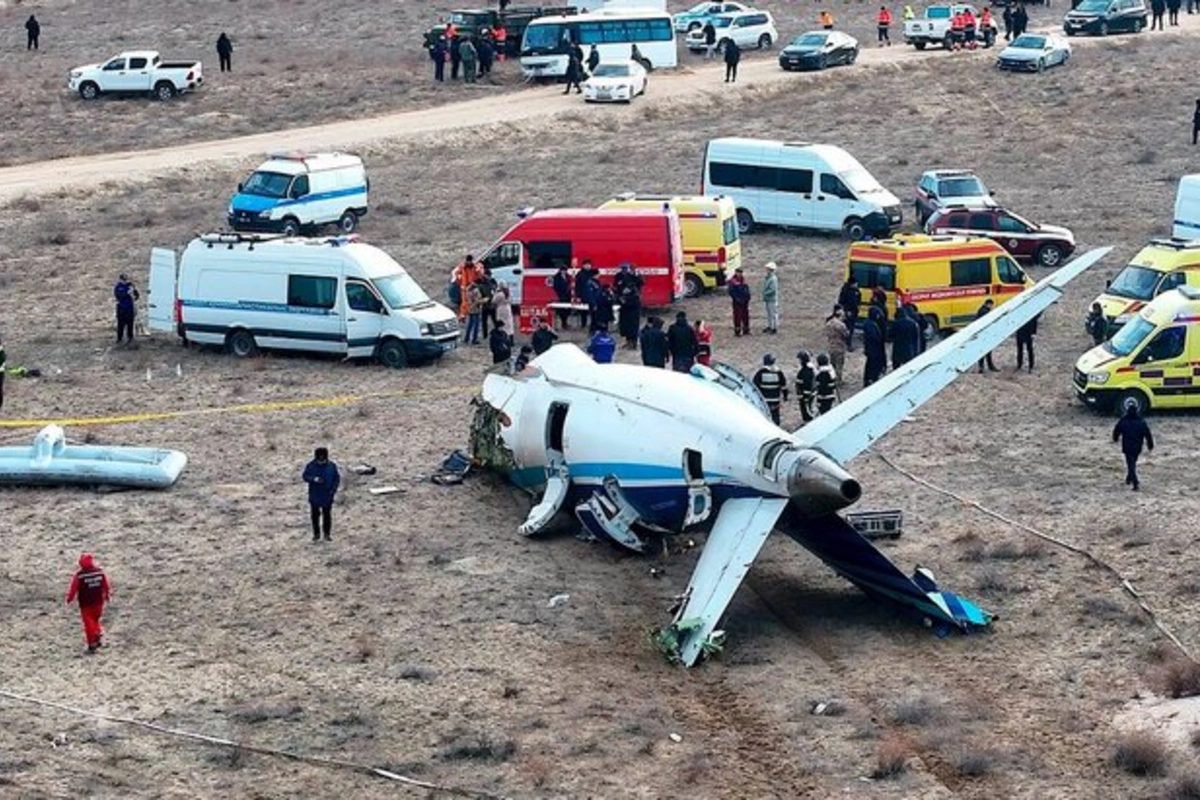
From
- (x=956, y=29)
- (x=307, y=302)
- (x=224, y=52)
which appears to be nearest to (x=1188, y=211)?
(x=307, y=302)

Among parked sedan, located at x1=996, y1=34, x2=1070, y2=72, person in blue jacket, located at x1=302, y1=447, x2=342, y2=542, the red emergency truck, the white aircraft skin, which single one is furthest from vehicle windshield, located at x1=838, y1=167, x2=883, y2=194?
person in blue jacket, located at x1=302, y1=447, x2=342, y2=542

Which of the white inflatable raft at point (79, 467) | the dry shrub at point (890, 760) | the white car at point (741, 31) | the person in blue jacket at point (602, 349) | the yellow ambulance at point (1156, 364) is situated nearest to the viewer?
the dry shrub at point (890, 760)

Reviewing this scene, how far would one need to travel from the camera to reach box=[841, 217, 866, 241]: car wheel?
5025 cm

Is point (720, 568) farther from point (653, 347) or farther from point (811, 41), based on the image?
point (811, 41)

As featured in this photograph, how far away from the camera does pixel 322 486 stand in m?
28.6

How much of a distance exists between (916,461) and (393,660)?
35.8 feet

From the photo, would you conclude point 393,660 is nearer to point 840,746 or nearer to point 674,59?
point 840,746

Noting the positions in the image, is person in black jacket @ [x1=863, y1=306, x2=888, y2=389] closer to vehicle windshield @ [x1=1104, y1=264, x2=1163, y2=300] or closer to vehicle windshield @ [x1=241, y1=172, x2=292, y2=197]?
vehicle windshield @ [x1=1104, y1=264, x2=1163, y2=300]

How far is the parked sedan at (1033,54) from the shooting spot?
69.8 m

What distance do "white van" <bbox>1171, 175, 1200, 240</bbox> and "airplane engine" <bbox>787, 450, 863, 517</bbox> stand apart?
899 inches

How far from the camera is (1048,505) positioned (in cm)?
3003

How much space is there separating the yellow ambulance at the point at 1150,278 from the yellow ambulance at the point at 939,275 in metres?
2.07

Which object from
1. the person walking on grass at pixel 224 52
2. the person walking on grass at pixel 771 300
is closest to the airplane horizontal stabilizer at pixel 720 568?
the person walking on grass at pixel 771 300

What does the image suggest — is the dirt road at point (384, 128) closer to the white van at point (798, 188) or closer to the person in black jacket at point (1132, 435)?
the white van at point (798, 188)
